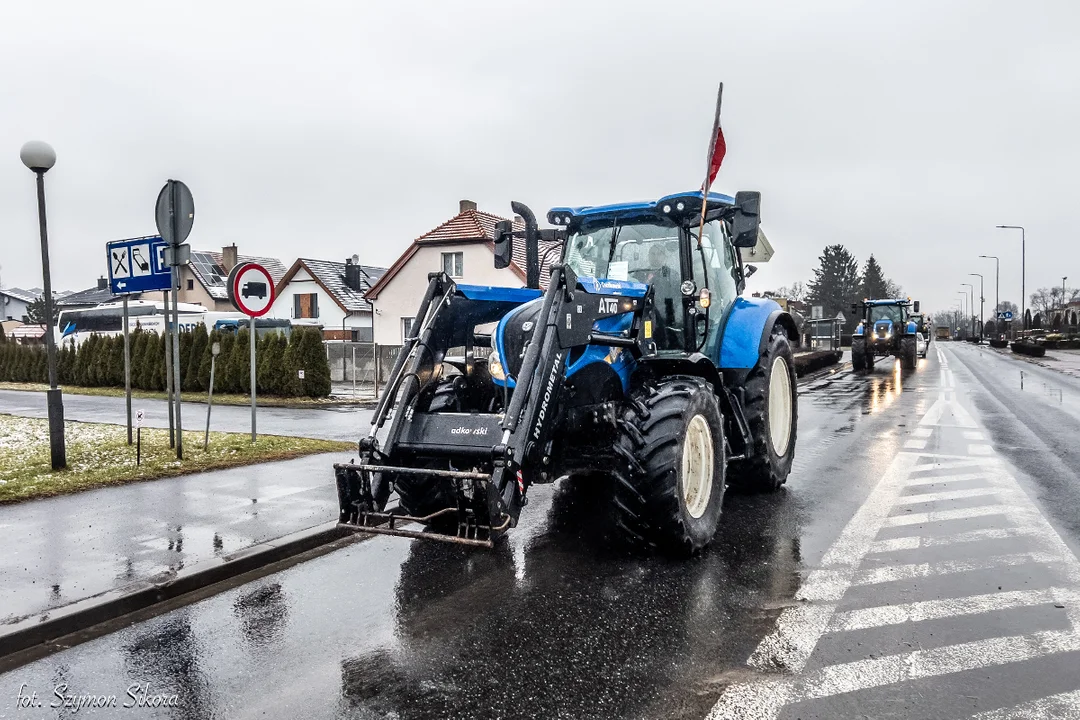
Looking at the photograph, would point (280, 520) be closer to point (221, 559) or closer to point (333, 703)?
point (221, 559)

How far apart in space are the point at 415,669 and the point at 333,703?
46 cm

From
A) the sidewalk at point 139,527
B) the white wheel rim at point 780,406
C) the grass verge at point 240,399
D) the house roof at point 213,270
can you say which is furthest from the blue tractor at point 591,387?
the house roof at point 213,270

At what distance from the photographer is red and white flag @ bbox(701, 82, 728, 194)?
6.21 meters

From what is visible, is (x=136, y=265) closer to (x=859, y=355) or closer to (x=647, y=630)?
(x=647, y=630)

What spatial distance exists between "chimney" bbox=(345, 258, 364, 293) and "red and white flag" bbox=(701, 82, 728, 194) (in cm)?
4290

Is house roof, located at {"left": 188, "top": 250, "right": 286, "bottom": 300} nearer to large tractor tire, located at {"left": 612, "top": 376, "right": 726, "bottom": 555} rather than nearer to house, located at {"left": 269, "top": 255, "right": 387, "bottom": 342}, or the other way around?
house, located at {"left": 269, "top": 255, "right": 387, "bottom": 342}

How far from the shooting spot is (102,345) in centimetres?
2473

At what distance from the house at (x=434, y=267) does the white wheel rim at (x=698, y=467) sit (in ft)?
84.5

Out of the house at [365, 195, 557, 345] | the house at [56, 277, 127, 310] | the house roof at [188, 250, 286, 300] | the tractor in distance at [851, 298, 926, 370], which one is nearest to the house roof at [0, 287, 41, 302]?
the house at [56, 277, 127, 310]

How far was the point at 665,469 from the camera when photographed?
506cm

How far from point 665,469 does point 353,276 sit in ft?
148

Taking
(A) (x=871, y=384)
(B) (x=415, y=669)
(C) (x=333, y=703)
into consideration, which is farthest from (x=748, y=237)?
(A) (x=871, y=384)

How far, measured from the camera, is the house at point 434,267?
33.2m

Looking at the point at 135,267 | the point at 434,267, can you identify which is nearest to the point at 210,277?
the point at 434,267
